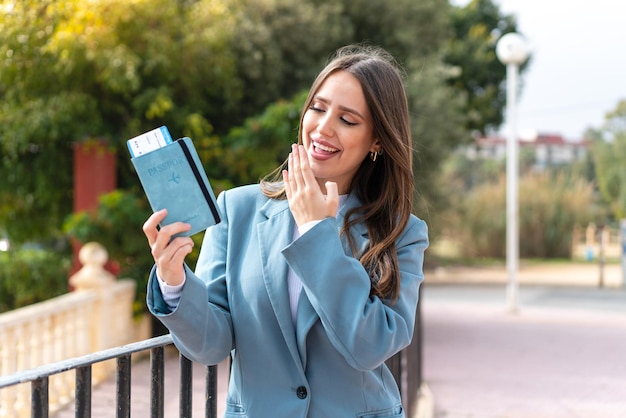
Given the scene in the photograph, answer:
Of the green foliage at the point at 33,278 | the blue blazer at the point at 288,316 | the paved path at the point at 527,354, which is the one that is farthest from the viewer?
the green foliage at the point at 33,278

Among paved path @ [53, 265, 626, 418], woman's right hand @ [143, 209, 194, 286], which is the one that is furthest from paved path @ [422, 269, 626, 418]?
woman's right hand @ [143, 209, 194, 286]

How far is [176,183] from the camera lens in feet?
5.19

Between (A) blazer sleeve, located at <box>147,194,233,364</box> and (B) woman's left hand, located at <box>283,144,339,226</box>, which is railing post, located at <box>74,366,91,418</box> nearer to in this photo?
(A) blazer sleeve, located at <box>147,194,233,364</box>

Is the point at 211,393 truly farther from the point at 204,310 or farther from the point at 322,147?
the point at 322,147

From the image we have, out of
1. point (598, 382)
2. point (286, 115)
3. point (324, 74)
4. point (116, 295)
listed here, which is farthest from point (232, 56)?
point (324, 74)

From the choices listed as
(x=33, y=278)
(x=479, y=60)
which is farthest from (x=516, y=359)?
(x=479, y=60)

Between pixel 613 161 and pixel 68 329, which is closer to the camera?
pixel 68 329

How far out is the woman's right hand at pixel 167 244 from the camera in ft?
5.09

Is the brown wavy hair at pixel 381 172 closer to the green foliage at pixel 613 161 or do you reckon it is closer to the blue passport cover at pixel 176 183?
the blue passport cover at pixel 176 183

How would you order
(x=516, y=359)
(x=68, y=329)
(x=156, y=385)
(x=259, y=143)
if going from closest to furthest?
1. (x=156, y=385)
2. (x=68, y=329)
3. (x=259, y=143)
4. (x=516, y=359)

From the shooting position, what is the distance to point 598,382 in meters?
7.49

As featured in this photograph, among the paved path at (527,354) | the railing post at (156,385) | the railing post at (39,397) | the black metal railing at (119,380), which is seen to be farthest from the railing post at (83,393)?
the paved path at (527,354)

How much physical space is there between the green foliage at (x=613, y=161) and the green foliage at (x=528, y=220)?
19.5ft

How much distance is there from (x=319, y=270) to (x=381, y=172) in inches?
18.4
